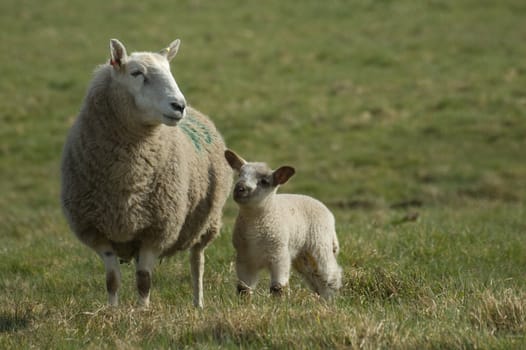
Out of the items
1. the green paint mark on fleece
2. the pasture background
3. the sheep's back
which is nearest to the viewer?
the pasture background

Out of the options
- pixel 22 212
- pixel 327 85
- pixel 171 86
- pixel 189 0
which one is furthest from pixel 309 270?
pixel 189 0

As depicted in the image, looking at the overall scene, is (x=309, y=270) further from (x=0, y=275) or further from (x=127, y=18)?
(x=127, y=18)

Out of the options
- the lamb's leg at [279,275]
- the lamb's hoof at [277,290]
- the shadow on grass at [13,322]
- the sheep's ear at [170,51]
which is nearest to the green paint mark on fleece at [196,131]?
the sheep's ear at [170,51]

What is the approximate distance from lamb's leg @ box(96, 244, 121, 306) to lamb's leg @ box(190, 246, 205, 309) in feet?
2.78

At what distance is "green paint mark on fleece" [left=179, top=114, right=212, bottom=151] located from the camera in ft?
24.2

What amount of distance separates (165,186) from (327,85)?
13.3 metres

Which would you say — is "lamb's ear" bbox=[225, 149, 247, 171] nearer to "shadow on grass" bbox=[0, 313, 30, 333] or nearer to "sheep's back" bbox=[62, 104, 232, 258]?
"sheep's back" bbox=[62, 104, 232, 258]

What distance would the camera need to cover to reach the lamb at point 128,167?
6.36 m

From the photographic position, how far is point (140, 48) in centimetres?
2017

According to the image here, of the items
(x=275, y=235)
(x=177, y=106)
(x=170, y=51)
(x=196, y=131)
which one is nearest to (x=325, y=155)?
(x=196, y=131)

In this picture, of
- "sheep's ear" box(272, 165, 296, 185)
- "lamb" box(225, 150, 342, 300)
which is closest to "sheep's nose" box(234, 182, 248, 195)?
"lamb" box(225, 150, 342, 300)

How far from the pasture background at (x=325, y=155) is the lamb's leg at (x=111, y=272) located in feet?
0.77

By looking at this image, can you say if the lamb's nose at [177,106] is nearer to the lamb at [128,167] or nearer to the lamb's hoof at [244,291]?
the lamb at [128,167]

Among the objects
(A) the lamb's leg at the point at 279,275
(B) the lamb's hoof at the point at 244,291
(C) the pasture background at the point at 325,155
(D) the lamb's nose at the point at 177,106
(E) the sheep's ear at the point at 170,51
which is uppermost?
(E) the sheep's ear at the point at 170,51
